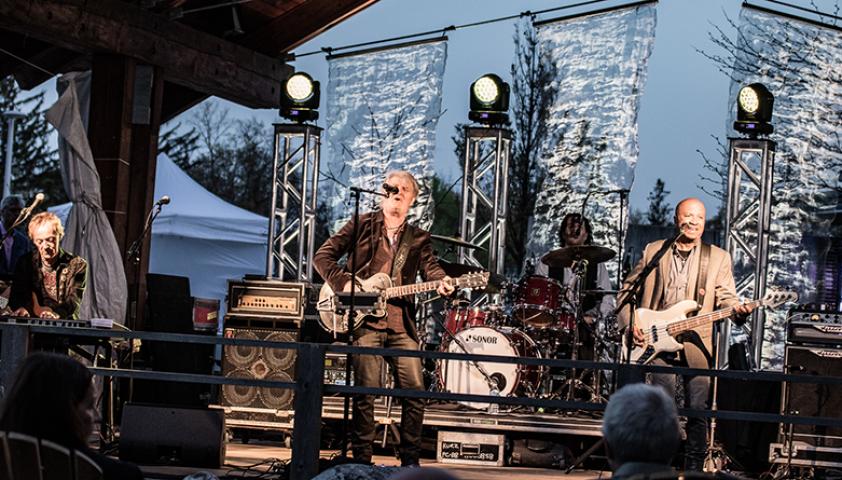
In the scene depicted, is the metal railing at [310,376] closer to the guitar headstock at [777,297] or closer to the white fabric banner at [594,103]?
the guitar headstock at [777,297]

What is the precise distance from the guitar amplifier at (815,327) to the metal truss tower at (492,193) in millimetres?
3110

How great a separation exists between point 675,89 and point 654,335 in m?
73.5

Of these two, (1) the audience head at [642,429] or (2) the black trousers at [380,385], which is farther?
(2) the black trousers at [380,385]

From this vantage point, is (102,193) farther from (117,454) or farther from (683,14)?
(683,14)

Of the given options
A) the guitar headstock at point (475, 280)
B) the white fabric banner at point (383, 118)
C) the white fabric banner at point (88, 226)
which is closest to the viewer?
the guitar headstock at point (475, 280)

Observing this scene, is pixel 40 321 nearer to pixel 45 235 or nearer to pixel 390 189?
pixel 45 235

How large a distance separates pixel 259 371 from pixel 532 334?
2342 mm

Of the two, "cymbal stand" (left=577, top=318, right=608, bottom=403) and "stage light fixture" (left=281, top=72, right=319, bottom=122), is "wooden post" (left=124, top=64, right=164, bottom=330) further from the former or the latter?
"cymbal stand" (left=577, top=318, right=608, bottom=403)

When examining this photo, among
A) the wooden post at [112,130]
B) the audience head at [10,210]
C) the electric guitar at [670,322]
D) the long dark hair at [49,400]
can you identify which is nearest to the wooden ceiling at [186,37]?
the wooden post at [112,130]

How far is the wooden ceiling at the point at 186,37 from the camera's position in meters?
10.8

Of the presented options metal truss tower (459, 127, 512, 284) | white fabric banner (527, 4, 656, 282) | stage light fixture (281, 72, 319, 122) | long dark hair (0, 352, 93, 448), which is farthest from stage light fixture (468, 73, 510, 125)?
long dark hair (0, 352, 93, 448)

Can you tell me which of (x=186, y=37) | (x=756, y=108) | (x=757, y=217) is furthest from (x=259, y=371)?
(x=756, y=108)

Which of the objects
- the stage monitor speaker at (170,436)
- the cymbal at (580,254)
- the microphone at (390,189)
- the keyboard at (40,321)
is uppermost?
the microphone at (390,189)

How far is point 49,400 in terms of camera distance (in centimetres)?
378
